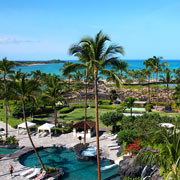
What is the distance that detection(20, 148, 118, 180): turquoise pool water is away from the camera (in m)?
21.2

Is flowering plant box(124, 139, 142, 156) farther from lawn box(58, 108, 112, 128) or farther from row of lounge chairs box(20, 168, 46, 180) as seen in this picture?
lawn box(58, 108, 112, 128)

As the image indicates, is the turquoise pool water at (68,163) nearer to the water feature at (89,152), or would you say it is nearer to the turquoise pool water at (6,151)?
the water feature at (89,152)

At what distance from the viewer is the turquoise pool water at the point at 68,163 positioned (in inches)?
836

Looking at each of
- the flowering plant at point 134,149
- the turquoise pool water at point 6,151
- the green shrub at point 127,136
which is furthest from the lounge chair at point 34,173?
the green shrub at point 127,136

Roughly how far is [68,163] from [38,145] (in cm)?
668

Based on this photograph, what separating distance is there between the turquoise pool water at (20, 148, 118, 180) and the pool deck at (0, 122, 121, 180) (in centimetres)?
97

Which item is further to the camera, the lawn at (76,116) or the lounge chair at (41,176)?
the lawn at (76,116)

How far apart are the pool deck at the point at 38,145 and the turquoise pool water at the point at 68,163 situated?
3.17 feet

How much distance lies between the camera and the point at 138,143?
23.1 metres

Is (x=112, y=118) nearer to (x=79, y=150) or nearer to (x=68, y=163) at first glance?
(x=79, y=150)

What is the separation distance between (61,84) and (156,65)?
98.8 feet

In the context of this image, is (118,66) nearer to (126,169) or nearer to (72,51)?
(72,51)

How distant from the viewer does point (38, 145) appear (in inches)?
1144

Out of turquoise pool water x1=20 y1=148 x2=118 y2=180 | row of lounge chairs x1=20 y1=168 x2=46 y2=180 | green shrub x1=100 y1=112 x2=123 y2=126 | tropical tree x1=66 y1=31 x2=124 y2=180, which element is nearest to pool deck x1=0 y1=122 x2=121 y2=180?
row of lounge chairs x1=20 y1=168 x2=46 y2=180
